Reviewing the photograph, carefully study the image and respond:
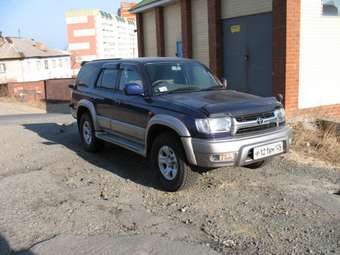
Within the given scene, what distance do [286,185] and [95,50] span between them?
356 ft

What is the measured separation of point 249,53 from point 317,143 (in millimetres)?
4267

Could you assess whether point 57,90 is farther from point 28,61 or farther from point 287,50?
point 28,61

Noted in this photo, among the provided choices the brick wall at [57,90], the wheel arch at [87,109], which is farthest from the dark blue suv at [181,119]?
the brick wall at [57,90]

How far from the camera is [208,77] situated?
23.6 ft

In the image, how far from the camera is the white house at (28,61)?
59.8 metres

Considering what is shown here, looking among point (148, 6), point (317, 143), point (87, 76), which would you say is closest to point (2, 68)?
point (148, 6)

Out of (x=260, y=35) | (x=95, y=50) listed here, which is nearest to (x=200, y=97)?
(x=260, y=35)

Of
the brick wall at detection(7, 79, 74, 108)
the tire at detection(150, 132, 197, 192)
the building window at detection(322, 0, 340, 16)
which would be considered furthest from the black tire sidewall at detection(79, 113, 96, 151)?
the brick wall at detection(7, 79, 74, 108)

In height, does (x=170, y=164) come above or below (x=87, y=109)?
below

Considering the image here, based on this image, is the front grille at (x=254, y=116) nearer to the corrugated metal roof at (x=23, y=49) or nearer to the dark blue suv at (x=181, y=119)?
the dark blue suv at (x=181, y=119)

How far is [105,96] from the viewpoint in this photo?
24.9 feet

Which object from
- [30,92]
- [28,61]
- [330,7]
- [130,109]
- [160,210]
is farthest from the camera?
[28,61]

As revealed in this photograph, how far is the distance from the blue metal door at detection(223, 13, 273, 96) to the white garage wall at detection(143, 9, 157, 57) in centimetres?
592

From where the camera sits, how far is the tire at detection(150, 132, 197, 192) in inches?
223
